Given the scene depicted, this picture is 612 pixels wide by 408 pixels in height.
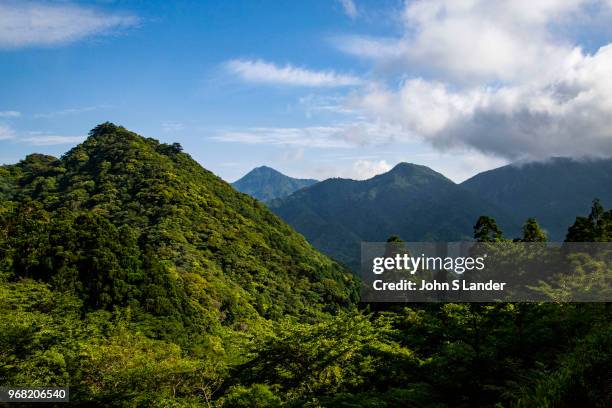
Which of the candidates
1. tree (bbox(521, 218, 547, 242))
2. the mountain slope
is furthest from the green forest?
the mountain slope

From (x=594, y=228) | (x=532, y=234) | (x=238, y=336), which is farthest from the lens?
(x=532, y=234)

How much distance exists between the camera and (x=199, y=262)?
64.0 meters

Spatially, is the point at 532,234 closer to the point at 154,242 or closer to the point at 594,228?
the point at 594,228

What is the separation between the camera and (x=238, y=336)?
60.7 feet

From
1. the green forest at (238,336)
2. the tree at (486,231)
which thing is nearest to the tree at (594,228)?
the green forest at (238,336)

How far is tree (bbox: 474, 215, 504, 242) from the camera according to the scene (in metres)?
35.9

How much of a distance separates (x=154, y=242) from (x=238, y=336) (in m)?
49.7

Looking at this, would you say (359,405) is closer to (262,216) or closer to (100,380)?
(100,380)

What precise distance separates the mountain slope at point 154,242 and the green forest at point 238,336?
24 cm

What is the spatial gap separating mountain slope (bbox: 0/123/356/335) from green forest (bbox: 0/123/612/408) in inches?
9.5

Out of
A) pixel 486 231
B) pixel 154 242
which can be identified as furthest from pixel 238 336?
pixel 154 242

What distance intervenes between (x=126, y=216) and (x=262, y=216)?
43.2 meters

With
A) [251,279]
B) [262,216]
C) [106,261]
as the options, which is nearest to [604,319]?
[106,261]

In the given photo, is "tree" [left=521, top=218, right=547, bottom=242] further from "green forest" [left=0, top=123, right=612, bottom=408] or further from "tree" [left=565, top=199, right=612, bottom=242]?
"tree" [left=565, top=199, right=612, bottom=242]
